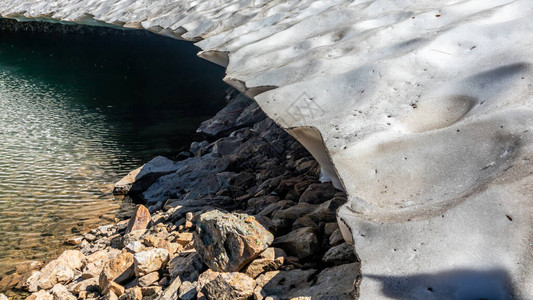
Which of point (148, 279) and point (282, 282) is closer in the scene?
point (282, 282)

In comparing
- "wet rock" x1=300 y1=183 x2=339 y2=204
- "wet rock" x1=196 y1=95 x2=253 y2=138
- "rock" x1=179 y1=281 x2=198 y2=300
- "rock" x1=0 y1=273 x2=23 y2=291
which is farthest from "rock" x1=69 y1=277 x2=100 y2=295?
"wet rock" x1=196 y1=95 x2=253 y2=138

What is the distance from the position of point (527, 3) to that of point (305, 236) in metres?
1.88

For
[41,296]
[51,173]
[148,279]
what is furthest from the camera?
[51,173]

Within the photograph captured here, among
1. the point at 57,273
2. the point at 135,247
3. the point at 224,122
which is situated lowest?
the point at 224,122

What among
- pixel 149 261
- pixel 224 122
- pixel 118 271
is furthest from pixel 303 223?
pixel 224 122

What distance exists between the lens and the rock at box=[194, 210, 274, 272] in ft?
8.40

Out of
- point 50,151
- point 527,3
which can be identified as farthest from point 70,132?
point 527,3

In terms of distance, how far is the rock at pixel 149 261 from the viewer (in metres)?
3.23

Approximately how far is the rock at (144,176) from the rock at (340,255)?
187 inches

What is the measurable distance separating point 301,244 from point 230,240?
378 millimetres

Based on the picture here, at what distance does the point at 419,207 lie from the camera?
1.81m

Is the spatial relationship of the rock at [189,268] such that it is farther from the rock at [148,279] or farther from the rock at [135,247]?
the rock at [135,247]

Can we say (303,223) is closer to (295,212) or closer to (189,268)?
(295,212)

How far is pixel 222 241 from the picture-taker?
262 cm
